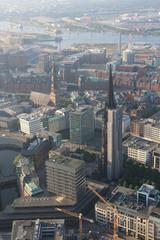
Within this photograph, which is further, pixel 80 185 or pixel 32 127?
pixel 32 127

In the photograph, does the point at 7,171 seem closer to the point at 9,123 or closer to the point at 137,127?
the point at 9,123

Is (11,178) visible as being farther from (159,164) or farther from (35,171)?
(159,164)

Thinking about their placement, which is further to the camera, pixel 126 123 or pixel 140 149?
pixel 126 123

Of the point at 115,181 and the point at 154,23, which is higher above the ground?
the point at 154,23

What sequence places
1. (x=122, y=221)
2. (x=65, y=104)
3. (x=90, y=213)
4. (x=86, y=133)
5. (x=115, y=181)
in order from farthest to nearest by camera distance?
1. (x=65, y=104)
2. (x=86, y=133)
3. (x=115, y=181)
4. (x=90, y=213)
5. (x=122, y=221)

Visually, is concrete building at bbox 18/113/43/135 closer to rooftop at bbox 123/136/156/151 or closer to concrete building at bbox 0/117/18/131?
concrete building at bbox 0/117/18/131

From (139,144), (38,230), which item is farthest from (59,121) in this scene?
(38,230)

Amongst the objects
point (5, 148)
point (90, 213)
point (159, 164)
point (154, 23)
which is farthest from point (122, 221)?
point (154, 23)

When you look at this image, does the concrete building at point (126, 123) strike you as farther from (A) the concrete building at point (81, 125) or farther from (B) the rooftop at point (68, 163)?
(B) the rooftop at point (68, 163)
